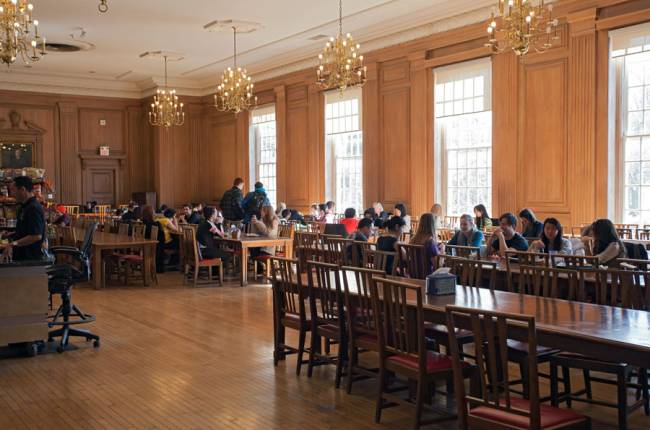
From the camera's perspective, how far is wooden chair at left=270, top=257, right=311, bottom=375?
17.0ft

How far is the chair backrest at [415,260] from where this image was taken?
247 inches

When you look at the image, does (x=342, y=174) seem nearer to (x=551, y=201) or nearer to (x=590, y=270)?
(x=551, y=201)

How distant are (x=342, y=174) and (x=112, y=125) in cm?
857

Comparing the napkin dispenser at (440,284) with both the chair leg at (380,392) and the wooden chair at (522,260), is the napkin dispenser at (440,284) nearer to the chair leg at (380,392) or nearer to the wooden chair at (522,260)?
the chair leg at (380,392)

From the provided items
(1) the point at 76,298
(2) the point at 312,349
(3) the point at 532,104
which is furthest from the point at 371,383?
(3) the point at 532,104

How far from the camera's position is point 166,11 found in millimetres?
11656

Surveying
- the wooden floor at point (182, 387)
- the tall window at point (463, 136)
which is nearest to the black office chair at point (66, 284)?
the wooden floor at point (182, 387)

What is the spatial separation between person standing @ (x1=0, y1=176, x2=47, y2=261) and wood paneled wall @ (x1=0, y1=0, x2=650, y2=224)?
6.89 m

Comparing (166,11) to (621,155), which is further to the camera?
(166,11)

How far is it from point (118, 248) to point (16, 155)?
969 cm

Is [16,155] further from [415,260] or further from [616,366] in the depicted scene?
[616,366]

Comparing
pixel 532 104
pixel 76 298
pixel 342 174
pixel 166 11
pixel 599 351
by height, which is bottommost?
pixel 76 298

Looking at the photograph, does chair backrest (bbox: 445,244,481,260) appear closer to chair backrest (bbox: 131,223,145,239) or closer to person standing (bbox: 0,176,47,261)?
person standing (bbox: 0,176,47,261)

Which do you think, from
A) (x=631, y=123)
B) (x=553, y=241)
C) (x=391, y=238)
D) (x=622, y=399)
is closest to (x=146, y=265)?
(x=391, y=238)
